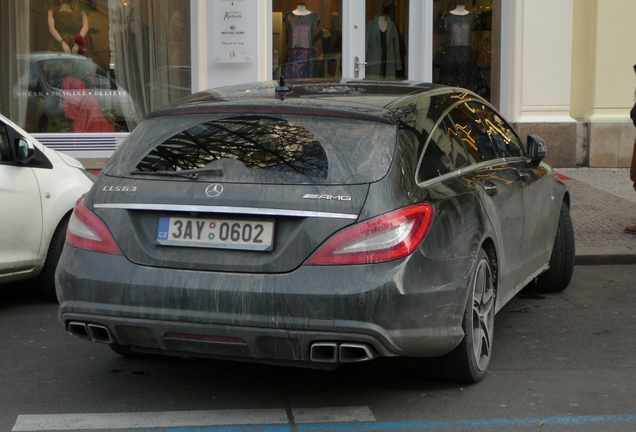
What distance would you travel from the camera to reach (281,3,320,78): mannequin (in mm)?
13266

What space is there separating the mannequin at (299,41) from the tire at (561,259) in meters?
7.27

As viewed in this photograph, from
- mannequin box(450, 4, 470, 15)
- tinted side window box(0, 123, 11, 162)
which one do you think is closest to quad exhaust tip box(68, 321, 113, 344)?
A: tinted side window box(0, 123, 11, 162)

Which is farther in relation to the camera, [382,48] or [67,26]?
[382,48]

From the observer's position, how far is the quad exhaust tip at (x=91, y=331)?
404 cm

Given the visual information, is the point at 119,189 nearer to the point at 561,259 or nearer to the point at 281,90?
the point at 281,90

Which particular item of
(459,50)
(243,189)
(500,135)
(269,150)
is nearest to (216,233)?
(243,189)

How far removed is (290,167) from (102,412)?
4.80 feet

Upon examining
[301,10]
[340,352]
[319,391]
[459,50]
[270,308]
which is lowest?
[319,391]

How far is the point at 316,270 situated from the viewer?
148 inches

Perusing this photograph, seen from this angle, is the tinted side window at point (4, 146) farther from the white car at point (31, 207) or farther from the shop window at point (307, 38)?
the shop window at point (307, 38)

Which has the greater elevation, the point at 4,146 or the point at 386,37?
the point at 386,37

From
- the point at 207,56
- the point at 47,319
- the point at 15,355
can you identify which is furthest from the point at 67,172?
the point at 207,56

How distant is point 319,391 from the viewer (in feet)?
14.7

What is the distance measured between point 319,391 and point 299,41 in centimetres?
952
